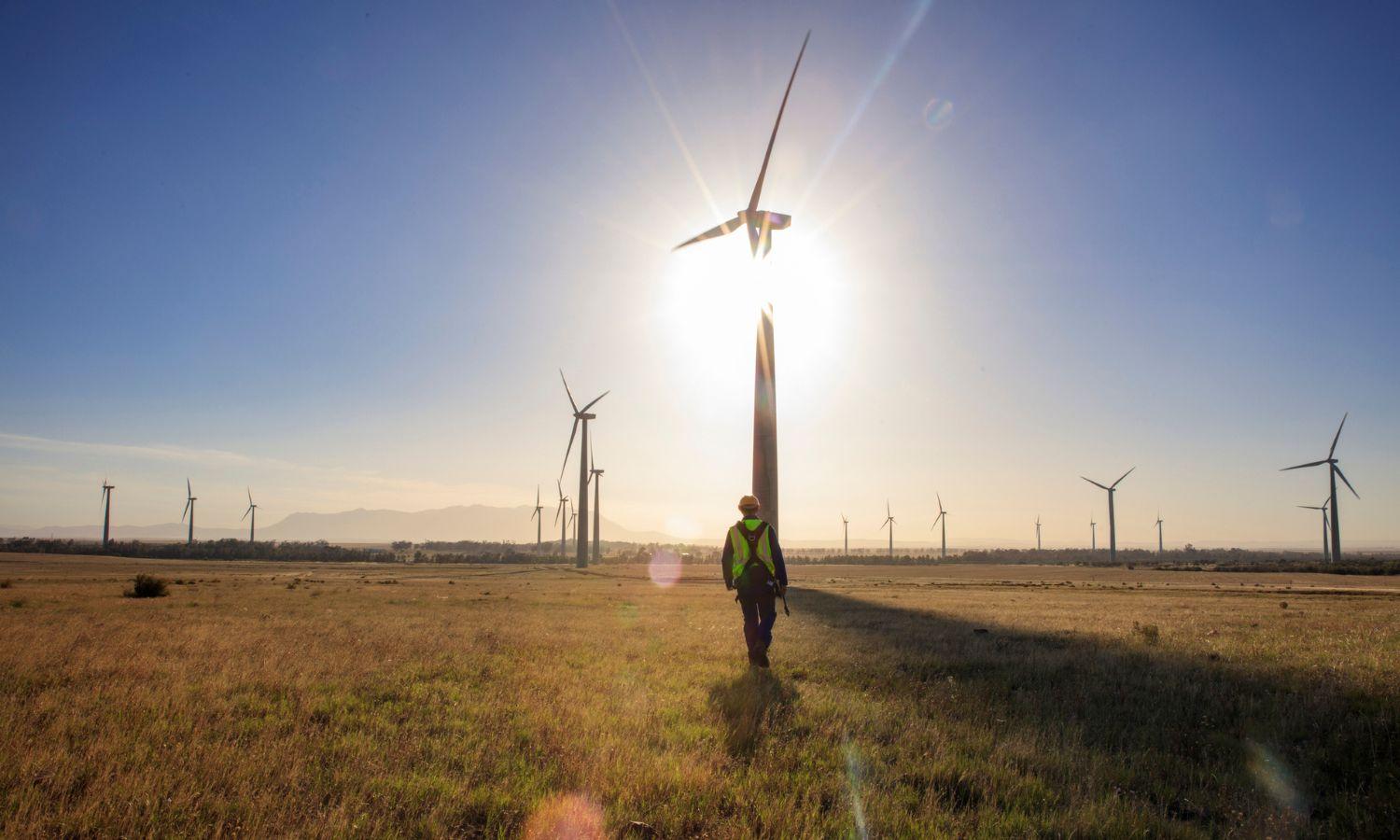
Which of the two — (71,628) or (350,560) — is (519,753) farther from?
(350,560)

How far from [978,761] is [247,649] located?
12109mm

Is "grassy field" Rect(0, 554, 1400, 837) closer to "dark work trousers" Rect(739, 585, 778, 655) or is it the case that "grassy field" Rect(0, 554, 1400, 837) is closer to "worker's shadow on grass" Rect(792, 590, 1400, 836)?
"worker's shadow on grass" Rect(792, 590, 1400, 836)

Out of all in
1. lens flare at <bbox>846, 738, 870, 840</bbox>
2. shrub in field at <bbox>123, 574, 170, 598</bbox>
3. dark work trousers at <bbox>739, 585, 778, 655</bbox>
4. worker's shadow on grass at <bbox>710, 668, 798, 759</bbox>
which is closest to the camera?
lens flare at <bbox>846, 738, 870, 840</bbox>

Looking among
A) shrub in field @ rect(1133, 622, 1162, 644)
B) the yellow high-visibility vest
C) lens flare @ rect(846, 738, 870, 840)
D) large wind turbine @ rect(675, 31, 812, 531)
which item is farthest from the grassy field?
large wind turbine @ rect(675, 31, 812, 531)

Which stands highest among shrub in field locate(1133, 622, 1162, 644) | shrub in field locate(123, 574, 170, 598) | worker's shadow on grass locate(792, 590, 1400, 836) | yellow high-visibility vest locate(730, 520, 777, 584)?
yellow high-visibility vest locate(730, 520, 777, 584)

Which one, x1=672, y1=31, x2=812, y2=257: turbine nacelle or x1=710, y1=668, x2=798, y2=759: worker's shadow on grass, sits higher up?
x1=672, y1=31, x2=812, y2=257: turbine nacelle

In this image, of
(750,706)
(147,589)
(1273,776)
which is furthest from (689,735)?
(147,589)

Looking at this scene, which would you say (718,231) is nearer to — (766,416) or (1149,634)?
(766,416)

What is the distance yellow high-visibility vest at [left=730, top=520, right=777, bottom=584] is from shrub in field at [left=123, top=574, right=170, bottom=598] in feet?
90.1

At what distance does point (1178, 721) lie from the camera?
8.67m

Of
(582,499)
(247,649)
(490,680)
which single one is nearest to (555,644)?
(490,680)

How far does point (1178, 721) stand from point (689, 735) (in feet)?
19.4

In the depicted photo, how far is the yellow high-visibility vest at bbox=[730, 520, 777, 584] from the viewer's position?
1198cm

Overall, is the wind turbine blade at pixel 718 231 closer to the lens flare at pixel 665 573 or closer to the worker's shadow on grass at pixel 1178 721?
the lens flare at pixel 665 573
